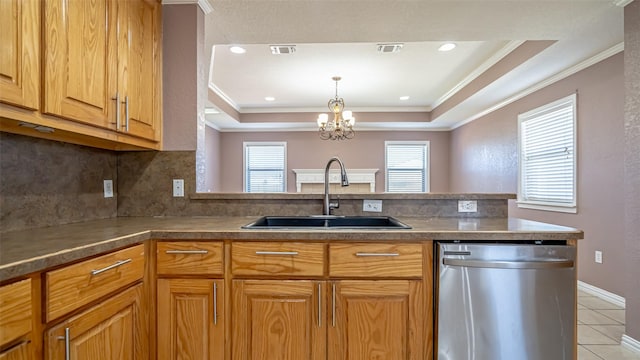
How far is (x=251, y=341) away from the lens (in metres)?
1.53

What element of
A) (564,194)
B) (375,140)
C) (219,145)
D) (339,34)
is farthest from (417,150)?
(339,34)

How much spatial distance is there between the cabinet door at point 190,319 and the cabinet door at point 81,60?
860mm

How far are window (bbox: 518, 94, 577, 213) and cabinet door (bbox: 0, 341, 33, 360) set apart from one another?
4.50 m

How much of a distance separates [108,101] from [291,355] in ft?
5.04

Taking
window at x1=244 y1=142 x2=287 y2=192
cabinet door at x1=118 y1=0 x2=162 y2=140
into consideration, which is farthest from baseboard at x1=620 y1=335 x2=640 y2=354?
window at x1=244 y1=142 x2=287 y2=192

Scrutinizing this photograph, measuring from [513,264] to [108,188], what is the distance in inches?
92.4

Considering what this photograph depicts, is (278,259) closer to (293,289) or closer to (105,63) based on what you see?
(293,289)

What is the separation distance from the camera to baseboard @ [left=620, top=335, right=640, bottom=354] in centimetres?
220

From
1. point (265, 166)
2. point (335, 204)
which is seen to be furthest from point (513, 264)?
point (265, 166)

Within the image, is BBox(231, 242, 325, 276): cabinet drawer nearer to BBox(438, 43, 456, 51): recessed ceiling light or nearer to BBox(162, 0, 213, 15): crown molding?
BBox(162, 0, 213, 15): crown molding

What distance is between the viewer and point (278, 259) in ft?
5.01

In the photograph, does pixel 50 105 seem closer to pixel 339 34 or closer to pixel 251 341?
pixel 251 341

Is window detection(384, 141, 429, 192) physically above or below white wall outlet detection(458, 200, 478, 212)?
above

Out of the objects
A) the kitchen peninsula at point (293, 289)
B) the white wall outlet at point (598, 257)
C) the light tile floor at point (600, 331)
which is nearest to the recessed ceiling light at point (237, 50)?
the kitchen peninsula at point (293, 289)
